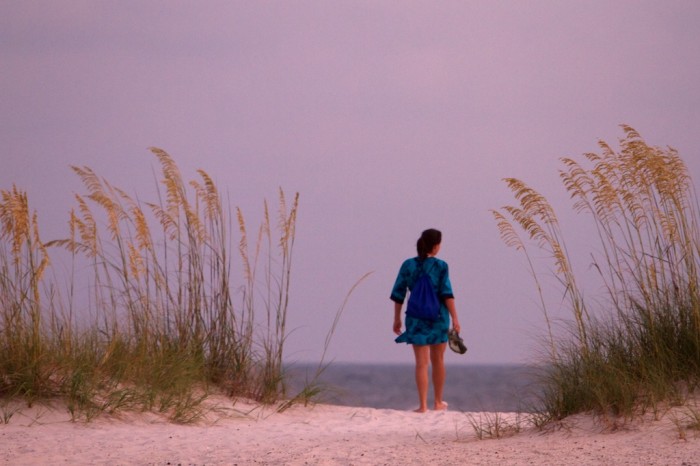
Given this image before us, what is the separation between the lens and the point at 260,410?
21.0 ft

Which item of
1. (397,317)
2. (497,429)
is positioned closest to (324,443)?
(497,429)

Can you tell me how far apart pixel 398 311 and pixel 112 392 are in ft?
8.31

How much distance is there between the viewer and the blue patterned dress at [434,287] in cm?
687

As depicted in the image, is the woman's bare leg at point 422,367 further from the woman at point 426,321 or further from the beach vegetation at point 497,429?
the beach vegetation at point 497,429

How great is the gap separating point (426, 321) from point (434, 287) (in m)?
0.29

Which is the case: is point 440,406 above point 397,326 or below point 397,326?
below

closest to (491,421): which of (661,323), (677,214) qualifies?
(661,323)

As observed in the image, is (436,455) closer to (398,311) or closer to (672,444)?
(672,444)

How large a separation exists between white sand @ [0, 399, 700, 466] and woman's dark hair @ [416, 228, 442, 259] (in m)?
1.67

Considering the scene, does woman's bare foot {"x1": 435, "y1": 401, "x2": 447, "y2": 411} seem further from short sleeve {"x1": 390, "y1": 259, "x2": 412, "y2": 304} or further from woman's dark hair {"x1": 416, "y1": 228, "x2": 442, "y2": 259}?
woman's dark hair {"x1": 416, "y1": 228, "x2": 442, "y2": 259}

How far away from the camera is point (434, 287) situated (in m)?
6.94

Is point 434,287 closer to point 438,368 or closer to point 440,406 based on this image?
point 438,368

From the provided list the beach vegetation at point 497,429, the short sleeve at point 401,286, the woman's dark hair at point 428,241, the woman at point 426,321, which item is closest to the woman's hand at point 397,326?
the woman at point 426,321

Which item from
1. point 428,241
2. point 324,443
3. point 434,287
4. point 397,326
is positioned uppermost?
point 428,241
